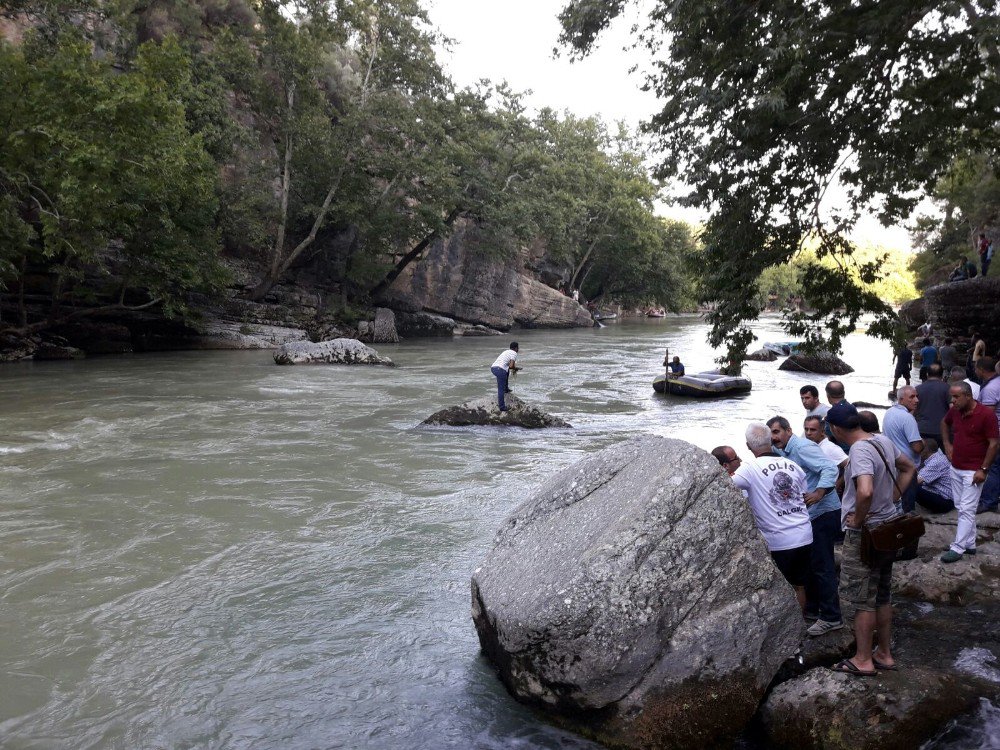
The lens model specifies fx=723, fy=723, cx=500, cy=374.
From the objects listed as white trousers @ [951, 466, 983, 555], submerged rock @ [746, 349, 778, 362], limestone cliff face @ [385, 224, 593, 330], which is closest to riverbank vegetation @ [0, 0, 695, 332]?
limestone cliff face @ [385, 224, 593, 330]

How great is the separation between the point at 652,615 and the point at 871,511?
70.1 inches

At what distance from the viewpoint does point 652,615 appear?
455cm

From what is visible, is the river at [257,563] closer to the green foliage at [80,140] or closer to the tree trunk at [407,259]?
the green foliage at [80,140]

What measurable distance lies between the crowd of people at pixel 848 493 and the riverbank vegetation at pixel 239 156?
812 centimetres

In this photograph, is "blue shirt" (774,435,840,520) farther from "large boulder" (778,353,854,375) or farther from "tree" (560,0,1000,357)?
"large boulder" (778,353,854,375)

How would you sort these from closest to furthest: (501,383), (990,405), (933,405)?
(990,405)
(933,405)
(501,383)

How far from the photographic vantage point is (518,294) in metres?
47.5

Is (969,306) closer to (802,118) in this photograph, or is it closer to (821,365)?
(821,365)

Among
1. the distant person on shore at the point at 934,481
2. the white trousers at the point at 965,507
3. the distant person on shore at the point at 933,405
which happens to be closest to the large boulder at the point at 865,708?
the white trousers at the point at 965,507

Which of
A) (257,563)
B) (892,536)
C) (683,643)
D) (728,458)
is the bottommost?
(257,563)

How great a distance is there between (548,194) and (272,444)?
3158cm

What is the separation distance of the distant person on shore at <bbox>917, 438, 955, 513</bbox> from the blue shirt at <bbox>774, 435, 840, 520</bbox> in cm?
354

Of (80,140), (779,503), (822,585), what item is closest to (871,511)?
(779,503)

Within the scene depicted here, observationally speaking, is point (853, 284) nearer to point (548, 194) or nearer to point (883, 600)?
point (883, 600)
